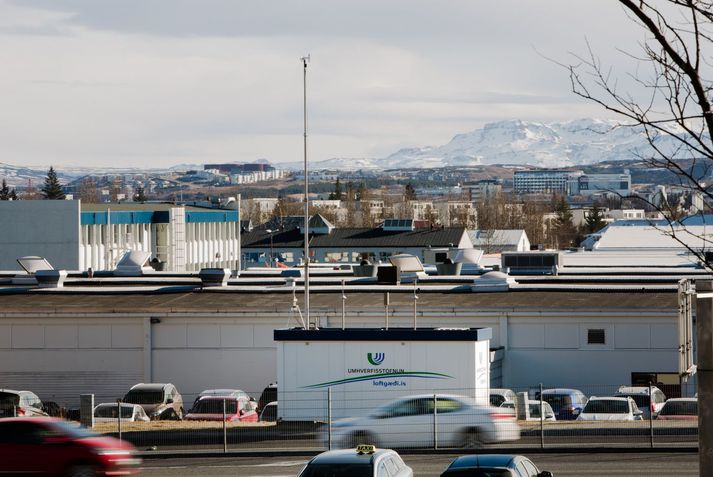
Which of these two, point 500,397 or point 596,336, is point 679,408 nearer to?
point 500,397

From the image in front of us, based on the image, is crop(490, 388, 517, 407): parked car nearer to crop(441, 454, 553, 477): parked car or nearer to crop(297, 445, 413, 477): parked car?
crop(297, 445, 413, 477): parked car

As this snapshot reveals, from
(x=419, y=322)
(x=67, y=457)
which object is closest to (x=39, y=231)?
(x=419, y=322)

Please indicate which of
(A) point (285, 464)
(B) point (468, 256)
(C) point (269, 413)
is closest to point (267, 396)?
(C) point (269, 413)

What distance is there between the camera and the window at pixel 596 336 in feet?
132

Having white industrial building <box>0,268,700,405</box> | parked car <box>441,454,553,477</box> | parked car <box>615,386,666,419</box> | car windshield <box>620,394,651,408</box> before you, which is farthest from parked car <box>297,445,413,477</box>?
white industrial building <box>0,268,700,405</box>

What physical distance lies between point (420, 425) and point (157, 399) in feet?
39.6

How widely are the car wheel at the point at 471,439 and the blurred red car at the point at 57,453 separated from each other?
889 centimetres

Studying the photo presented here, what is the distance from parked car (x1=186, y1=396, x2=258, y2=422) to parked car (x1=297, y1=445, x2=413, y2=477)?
16.2 meters

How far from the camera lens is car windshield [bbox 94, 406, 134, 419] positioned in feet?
114

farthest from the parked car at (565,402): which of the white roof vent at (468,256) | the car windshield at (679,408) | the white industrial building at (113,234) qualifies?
the white industrial building at (113,234)

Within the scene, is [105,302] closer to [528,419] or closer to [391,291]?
[391,291]

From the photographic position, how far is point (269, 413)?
3453 cm

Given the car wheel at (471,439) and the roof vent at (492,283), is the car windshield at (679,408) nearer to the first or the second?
the car wheel at (471,439)

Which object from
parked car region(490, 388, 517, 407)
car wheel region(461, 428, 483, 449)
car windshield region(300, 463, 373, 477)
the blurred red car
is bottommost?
car wheel region(461, 428, 483, 449)
